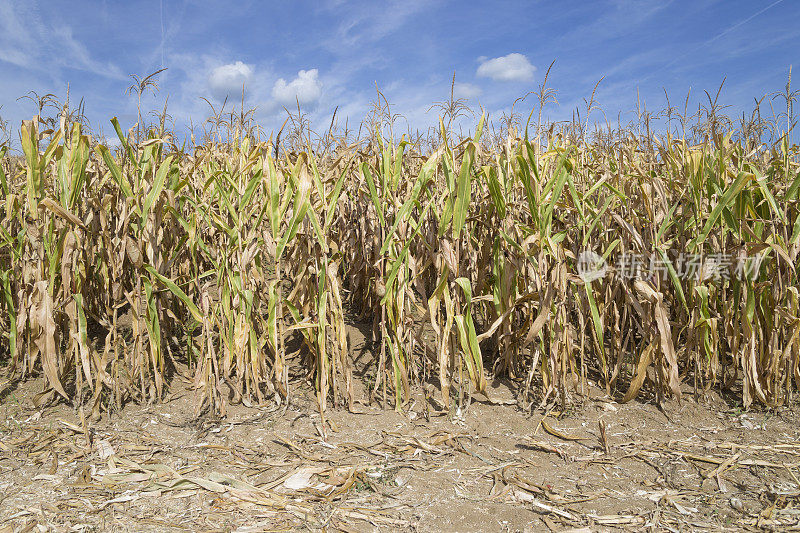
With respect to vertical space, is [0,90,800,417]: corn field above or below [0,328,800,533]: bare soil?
above

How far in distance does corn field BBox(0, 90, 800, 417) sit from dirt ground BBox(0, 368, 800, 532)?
0.12 m

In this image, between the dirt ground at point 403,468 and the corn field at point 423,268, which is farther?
the corn field at point 423,268

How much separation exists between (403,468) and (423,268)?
2.75 feet

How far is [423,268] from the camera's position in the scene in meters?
2.30

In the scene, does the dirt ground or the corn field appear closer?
the dirt ground

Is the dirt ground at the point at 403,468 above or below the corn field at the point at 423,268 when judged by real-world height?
below

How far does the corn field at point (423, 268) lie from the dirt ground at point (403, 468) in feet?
0.41

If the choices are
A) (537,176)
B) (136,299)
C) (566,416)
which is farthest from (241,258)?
(566,416)

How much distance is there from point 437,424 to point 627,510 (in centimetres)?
83

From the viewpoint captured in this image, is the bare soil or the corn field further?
the corn field

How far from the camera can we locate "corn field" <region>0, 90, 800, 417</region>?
7.20 feet

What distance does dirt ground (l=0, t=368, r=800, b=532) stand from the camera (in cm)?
171

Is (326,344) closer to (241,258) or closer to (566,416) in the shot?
(241,258)

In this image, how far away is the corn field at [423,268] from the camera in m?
2.19
